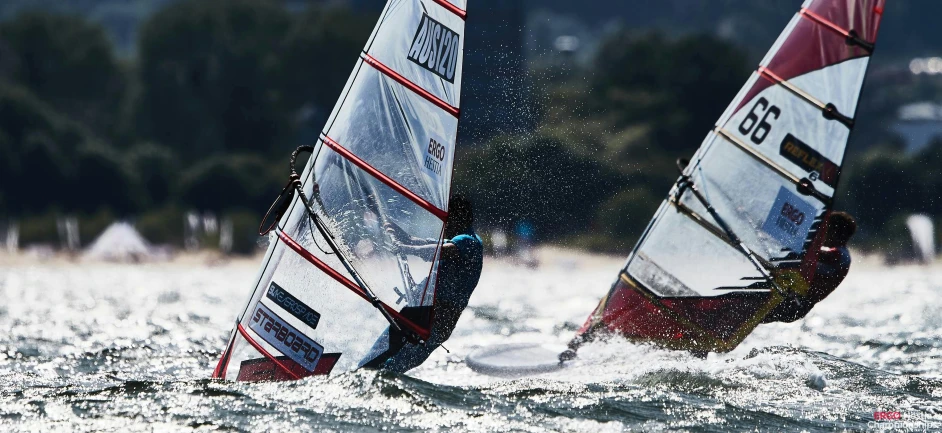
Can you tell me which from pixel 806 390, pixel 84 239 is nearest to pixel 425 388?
pixel 806 390

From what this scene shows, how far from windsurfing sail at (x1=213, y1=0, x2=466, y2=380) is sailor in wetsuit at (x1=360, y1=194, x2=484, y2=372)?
21 cm

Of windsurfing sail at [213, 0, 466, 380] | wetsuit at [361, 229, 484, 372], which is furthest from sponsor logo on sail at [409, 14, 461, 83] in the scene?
wetsuit at [361, 229, 484, 372]

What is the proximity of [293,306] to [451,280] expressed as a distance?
1.11 metres

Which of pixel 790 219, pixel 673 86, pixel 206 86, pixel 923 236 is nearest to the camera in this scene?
pixel 790 219

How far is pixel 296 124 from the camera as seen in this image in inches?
2105

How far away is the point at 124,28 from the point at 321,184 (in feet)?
519

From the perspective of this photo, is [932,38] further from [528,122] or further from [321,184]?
[321,184]

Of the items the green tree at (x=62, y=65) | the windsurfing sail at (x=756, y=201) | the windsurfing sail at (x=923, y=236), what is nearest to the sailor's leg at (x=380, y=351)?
the windsurfing sail at (x=756, y=201)

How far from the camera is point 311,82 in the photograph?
178 feet

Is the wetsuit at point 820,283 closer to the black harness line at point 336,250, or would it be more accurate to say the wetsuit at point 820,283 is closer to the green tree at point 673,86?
the black harness line at point 336,250

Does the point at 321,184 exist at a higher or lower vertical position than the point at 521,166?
lower

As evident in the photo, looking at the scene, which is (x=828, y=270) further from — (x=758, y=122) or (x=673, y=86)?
(x=673, y=86)

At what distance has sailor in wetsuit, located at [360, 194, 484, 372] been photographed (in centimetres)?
839

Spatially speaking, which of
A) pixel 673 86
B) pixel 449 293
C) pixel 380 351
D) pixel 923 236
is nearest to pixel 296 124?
pixel 673 86
